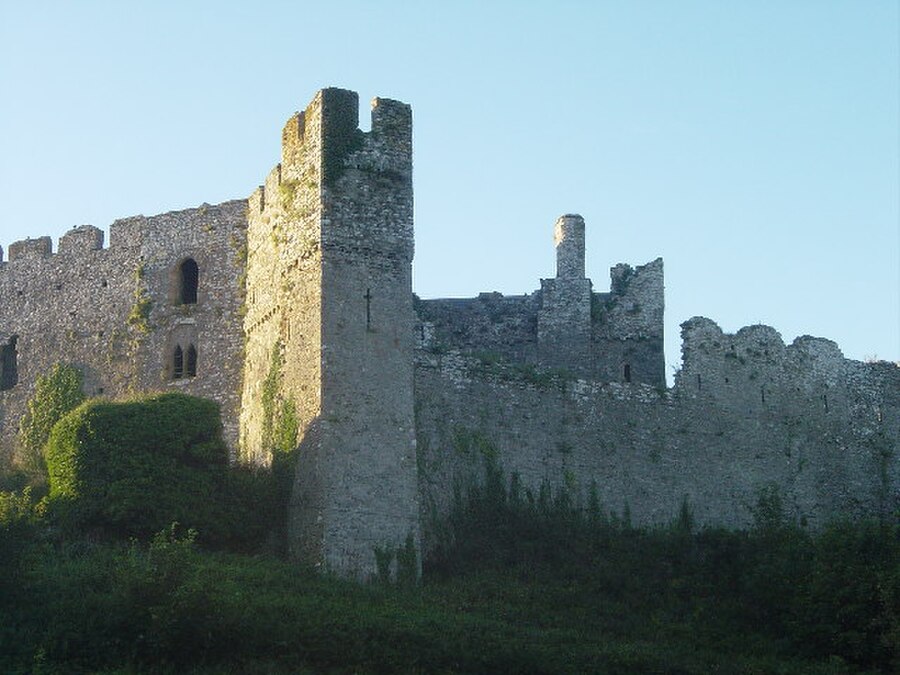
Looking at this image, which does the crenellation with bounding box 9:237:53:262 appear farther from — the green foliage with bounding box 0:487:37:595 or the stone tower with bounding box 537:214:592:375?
the green foliage with bounding box 0:487:37:595

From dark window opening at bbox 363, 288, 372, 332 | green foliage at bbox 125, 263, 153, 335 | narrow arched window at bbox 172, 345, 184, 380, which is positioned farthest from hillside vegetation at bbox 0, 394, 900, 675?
green foliage at bbox 125, 263, 153, 335

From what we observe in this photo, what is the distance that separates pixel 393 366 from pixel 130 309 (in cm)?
1177

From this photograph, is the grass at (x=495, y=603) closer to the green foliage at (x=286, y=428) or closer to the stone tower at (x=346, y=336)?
the stone tower at (x=346, y=336)

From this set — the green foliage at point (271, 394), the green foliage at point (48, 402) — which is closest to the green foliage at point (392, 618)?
the green foliage at point (271, 394)

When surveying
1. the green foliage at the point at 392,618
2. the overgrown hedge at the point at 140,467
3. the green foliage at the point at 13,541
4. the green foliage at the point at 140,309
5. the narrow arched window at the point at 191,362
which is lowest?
the green foliage at the point at 392,618

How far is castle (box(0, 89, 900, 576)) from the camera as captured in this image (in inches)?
1501

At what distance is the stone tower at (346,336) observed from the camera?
1470 inches

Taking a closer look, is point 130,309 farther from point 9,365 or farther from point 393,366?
point 393,366

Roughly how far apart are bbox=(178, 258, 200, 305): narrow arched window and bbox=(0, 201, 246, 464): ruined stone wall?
0.17 m

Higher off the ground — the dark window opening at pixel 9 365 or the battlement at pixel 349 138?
the battlement at pixel 349 138

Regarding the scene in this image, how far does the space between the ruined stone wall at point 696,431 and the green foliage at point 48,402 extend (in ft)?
36.7

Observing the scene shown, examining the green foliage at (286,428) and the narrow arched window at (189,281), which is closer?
the green foliage at (286,428)

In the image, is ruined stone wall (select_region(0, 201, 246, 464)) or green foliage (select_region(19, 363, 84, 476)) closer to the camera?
ruined stone wall (select_region(0, 201, 246, 464))

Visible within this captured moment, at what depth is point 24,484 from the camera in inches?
1690
